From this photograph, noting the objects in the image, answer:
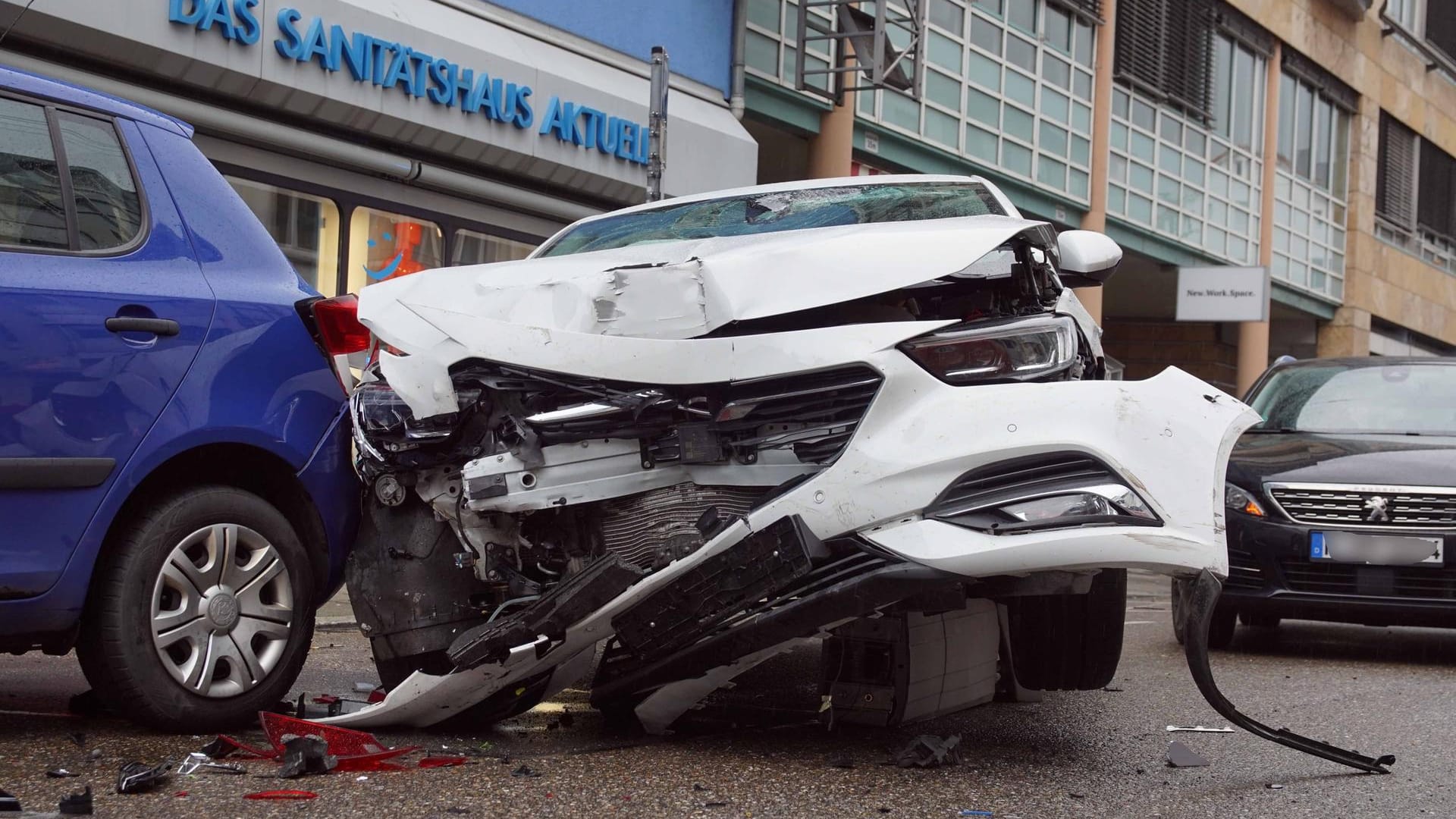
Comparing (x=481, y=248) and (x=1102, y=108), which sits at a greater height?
(x=1102, y=108)

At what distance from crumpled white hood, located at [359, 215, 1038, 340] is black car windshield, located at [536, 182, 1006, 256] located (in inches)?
38.8

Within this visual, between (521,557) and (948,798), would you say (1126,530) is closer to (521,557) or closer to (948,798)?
(948,798)

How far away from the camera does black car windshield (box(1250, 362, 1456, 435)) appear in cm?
854

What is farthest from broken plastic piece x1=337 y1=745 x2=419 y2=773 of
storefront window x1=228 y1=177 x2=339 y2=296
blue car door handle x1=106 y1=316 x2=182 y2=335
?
storefront window x1=228 y1=177 x2=339 y2=296

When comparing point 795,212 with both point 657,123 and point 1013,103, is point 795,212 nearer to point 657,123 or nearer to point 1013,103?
point 657,123

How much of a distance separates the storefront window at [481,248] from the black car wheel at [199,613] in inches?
357

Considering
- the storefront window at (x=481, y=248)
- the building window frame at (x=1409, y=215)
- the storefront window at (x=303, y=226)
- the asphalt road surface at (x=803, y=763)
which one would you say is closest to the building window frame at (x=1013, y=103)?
the storefront window at (x=481, y=248)

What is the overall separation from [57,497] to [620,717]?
5.61 feet

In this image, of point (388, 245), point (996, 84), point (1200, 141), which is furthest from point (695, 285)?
point (1200, 141)

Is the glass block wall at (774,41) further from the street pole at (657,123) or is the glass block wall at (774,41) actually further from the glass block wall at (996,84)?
the street pole at (657,123)

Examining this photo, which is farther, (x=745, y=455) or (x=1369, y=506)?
(x=1369, y=506)

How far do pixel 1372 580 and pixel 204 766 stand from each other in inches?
220

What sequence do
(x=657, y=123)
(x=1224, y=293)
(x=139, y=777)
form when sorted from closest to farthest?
(x=139, y=777) < (x=657, y=123) < (x=1224, y=293)

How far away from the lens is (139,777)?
3678 millimetres
